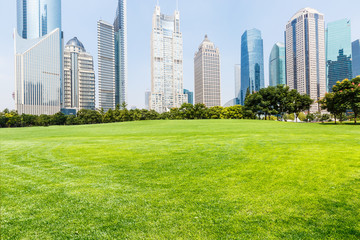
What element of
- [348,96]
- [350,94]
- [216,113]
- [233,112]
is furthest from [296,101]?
[216,113]

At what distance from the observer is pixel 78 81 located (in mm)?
167000

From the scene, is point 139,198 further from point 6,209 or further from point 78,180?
point 6,209

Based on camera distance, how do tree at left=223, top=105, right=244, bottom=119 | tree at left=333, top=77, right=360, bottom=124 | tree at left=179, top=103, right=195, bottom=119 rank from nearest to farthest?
1. tree at left=333, top=77, right=360, bottom=124
2. tree at left=179, top=103, right=195, bottom=119
3. tree at left=223, top=105, right=244, bottom=119

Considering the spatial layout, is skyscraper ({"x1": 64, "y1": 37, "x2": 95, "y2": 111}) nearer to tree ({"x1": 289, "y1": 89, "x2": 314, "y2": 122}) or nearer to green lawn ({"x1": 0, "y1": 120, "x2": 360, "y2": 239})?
tree ({"x1": 289, "y1": 89, "x2": 314, "y2": 122})

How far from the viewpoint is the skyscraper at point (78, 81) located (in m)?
166

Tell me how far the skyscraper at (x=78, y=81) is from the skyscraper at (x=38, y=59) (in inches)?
281

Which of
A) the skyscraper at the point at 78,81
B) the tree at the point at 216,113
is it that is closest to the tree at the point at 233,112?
the tree at the point at 216,113

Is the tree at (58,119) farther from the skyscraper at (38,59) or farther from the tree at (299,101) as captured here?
the skyscraper at (38,59)

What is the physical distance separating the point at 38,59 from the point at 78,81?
33316 mm

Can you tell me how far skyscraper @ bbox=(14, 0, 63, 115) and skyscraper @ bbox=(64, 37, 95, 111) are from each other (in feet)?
23.4

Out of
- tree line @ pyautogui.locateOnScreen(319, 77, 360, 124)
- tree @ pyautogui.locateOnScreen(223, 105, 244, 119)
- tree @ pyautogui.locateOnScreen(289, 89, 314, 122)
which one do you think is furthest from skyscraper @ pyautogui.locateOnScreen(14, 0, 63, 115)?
tree line @ pyautogui.locateOnScreen(319, 77, 360, 124)

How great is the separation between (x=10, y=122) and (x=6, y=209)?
88.0 meters

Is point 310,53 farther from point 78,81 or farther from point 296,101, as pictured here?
point 78,81

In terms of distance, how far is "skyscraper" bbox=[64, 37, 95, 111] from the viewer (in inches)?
6555
